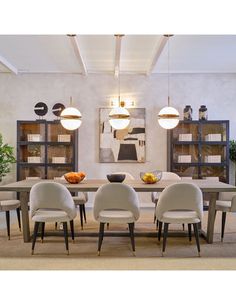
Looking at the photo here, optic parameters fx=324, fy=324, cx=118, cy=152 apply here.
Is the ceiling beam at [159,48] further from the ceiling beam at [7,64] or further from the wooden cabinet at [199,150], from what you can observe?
the ceiling beam at [7,64]

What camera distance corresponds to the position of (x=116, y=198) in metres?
3.54

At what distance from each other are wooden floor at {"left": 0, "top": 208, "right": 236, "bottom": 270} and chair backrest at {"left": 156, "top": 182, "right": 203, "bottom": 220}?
55 centimetres

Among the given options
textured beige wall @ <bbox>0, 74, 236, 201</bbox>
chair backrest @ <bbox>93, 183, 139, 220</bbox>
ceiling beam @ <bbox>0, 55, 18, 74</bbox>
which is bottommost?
chair backrest @ <bbox>93, 183, 139, 220</bbox>

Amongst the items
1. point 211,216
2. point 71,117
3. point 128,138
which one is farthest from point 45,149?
point 211,216

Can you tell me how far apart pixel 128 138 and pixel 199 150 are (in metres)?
1.48

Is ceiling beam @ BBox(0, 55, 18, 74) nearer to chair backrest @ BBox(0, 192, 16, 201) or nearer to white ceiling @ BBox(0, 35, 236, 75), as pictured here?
white ceiling @ BBox(0, 35, 236, 75)

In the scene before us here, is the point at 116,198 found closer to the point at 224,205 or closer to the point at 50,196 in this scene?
the point at 50,196

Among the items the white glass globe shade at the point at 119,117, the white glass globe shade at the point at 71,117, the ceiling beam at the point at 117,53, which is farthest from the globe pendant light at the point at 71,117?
the ceiling beam at the point at 117,53

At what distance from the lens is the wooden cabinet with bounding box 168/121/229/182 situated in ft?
21.4

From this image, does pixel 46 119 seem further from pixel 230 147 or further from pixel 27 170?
pixel 230 147

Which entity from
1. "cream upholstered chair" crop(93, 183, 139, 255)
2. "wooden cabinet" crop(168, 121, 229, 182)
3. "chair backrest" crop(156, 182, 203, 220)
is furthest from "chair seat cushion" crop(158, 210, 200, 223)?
"wooden cabinet" crop(168, 121, 229, 182)

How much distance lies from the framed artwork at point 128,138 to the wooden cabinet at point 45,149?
2.29 feet

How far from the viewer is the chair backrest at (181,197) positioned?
137 inches

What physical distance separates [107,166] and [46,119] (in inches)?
64.6
